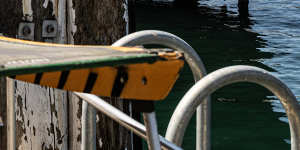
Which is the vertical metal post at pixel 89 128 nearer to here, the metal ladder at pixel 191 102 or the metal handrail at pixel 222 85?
the metal ladder at pixel 191 102

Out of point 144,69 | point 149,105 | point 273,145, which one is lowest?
point 273,145

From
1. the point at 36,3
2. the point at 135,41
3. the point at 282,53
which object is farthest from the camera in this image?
the point at 282,53

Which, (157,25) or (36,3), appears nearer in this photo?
(36,3)

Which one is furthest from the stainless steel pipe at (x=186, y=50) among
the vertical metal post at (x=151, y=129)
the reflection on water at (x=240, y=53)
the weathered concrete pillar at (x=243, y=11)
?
the weathered concrete pillar at (x=243, y=11)

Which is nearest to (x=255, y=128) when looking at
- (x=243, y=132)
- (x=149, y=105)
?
(x=243, y=132)

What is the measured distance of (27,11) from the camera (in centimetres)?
240

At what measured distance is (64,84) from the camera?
1.26 meters

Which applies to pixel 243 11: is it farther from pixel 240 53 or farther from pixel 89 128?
pixel 89 128

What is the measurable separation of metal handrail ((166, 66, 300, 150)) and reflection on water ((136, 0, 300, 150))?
14.7 feet

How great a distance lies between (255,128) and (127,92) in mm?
5972

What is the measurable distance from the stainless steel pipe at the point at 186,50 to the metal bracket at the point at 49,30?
413 mm

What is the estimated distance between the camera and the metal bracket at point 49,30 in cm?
244

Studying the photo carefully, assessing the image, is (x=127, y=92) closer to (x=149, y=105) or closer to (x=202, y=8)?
(x=149, y=105)

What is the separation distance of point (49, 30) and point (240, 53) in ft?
31.5
